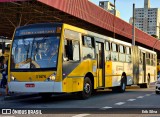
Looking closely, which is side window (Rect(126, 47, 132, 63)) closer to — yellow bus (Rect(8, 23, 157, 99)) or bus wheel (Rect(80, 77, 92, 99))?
yellow bus (Rect(8, 23, 157, 99))

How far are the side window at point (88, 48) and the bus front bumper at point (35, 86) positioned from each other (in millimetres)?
2408

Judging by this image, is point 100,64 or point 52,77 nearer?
point 52,77

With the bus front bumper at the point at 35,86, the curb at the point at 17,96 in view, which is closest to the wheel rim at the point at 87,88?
the bus front bumper at the point at 35,86

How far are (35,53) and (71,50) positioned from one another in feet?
4.55

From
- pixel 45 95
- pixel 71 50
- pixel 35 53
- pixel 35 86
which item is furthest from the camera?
pixel 45 95

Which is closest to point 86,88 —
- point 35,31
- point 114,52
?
point 35,31

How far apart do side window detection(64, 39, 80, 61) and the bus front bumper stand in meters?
1.12

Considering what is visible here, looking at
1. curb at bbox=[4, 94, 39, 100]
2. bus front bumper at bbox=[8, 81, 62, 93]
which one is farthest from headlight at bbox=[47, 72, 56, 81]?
curb at bbox=[4, 94, 39, 100]

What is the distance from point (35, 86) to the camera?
1400 cm

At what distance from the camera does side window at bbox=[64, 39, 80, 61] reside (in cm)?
1443

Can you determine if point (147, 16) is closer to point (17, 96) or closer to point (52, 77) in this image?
point (17, 96)

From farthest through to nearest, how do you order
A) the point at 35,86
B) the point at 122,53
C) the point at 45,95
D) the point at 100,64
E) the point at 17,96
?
the point at 122,53, the point at 100,64, the point at 45,95, the point at 17,96, the point at 35,86

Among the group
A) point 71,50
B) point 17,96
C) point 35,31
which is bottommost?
point 17,96

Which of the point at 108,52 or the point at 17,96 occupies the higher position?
the point at 108,52
